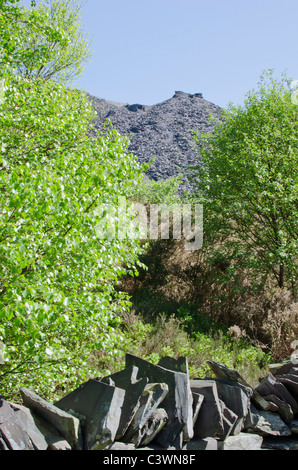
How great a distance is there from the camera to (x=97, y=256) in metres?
4.61

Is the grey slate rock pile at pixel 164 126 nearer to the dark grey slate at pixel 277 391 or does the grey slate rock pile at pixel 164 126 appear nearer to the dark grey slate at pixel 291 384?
the dark grey slate at pixel 291 384

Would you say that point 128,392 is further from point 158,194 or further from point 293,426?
point 158,194

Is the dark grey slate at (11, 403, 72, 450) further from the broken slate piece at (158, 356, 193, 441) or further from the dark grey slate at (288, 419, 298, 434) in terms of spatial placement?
the dark grey slate at (288, 419, 298, 434)

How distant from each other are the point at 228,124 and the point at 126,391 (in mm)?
12345

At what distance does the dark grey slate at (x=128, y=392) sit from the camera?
3141mm

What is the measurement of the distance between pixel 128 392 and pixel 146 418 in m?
0.27

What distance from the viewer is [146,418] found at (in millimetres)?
3238

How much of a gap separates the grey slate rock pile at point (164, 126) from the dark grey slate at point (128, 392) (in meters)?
52.9

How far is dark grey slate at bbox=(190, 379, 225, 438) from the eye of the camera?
3.60 metres

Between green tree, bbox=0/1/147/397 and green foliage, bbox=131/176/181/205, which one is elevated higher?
green foliage, bbox=131/176/181/205

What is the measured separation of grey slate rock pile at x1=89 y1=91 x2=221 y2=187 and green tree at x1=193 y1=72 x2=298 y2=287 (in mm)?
42552

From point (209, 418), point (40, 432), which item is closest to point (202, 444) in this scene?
point (209, 418)

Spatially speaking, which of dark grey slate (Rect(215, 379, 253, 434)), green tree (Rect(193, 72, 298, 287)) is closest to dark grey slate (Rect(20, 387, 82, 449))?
dark grey slate (Rect(215, 379, 253, 434))

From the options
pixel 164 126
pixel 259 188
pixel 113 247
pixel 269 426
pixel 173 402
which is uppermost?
pixel 164 126
